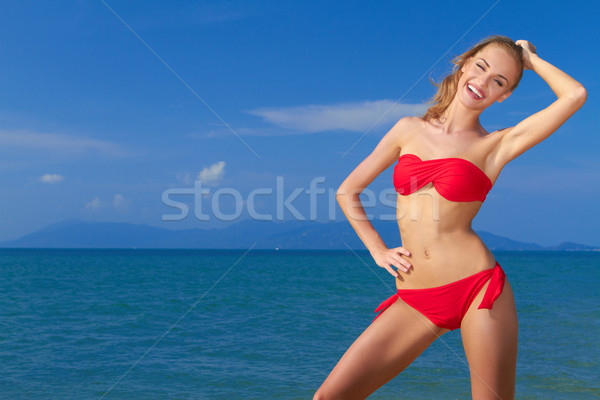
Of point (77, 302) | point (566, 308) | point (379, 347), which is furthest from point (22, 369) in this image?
point (566, 308)

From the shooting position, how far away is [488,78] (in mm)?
3242

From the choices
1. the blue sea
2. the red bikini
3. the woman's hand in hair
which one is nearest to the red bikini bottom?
the red bikini

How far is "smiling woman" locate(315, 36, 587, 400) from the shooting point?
3062mm

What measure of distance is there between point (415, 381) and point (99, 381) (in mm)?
6019

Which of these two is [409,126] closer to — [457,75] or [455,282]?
[457,75]

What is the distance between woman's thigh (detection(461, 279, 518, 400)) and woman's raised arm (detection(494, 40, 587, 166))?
0.79 metres

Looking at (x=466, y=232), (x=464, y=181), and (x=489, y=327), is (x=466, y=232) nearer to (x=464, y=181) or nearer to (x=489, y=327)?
(x=464, y=181)

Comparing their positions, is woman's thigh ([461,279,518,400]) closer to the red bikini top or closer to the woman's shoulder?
the red bikini top

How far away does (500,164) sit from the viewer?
317 centimetres

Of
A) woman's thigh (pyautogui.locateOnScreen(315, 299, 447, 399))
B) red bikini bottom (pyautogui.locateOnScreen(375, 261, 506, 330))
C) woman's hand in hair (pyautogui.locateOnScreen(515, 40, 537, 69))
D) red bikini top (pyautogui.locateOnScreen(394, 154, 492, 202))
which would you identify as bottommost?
woman's thigh (pyautogui.locateOnScreen(315, 299, 447, 399))

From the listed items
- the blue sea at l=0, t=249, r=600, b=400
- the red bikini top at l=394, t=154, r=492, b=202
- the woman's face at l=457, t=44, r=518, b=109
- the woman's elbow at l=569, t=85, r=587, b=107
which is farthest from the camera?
the blue sea at l=0, t=249, r=600, b=400

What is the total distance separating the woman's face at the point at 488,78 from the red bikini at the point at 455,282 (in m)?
0.42

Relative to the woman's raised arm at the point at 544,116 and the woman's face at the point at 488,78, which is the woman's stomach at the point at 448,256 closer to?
the woman's raised arm at the point at 544,116

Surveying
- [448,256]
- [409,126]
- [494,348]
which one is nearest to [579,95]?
[409,126]
